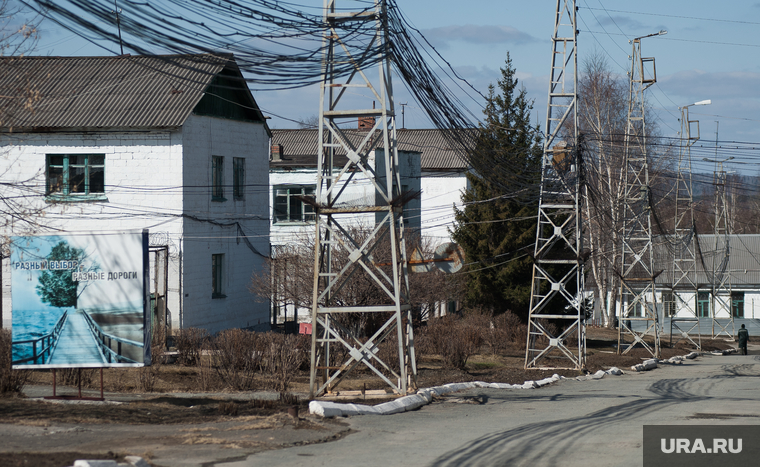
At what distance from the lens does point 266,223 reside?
98.6 ft

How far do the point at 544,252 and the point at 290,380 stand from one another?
10054 millimetres

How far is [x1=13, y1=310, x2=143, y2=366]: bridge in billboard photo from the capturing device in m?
12.4

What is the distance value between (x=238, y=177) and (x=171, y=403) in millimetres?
15610

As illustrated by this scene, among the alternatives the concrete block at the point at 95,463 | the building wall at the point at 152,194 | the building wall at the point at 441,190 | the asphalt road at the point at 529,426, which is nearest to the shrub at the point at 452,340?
the asphalt road at the point at 529,426

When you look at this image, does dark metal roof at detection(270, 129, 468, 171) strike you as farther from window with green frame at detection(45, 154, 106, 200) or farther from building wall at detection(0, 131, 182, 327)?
window with green frame at detection(45, 154, 106, 200)

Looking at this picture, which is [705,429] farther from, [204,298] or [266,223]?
[266,223]

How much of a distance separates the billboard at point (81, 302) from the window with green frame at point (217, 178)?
1350 centimetres

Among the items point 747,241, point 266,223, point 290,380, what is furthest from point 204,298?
point 747,241

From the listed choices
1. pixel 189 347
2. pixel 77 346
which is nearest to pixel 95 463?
pixel 77 346

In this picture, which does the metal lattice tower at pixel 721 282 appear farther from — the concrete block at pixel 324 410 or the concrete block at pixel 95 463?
the concrete block at pixel 95 463

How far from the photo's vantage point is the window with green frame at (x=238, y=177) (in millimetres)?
27798

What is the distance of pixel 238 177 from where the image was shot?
92.4 ft

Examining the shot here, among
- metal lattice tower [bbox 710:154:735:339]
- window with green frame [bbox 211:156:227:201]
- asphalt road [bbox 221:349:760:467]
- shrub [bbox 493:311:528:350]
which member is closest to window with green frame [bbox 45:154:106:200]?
window with green frame [bbox 211:156:227:201]

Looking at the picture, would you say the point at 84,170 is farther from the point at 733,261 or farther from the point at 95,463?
the point at 733,261
